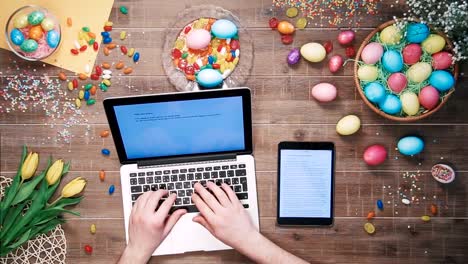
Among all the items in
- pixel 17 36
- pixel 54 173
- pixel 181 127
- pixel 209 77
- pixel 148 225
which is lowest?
pixel 148 225

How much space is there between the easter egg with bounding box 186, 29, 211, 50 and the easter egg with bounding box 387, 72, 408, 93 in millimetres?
412

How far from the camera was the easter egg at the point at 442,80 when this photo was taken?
119 centimetres

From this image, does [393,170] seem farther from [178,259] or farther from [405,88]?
[178,259]

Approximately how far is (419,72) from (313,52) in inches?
9.2

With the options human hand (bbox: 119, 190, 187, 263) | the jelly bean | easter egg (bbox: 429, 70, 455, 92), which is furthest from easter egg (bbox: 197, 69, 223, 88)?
easter egg (bbox: 429, 70, 455, 92)

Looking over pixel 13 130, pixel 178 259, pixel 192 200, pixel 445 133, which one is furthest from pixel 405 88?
pixel 13 130

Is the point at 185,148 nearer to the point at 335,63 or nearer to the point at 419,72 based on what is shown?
the point at 335,63

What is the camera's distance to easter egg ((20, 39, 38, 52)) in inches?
49.9

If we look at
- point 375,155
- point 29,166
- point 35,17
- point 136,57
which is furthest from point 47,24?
point 375,155

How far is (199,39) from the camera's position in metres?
1.24

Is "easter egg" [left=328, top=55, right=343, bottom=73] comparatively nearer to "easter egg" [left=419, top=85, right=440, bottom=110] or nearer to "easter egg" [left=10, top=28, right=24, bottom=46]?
"easter egg" [left=419, top=85, right=440, bottom=110]

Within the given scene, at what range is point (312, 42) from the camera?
1288mm

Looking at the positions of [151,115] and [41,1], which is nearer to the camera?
[151,115]

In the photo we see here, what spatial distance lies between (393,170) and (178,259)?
1.80 ft
